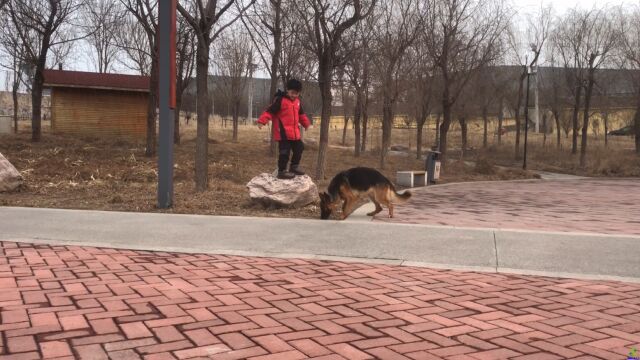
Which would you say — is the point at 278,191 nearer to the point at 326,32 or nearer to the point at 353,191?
the point at 353,191

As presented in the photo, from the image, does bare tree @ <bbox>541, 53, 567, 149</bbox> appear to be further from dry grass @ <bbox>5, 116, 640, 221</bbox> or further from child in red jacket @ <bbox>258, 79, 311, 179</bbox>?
child in red jacket @ <bbox>258, 79, 311, 179</bbox>

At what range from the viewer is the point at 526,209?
11.8 meters

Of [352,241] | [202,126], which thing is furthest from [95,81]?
[352,241]

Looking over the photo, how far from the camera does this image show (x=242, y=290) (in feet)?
15.8

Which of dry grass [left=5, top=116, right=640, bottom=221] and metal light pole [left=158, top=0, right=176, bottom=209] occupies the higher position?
metal light pole [left=158, top=0, right=176, bottom=209]

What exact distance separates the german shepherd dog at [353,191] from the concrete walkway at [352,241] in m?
0.45

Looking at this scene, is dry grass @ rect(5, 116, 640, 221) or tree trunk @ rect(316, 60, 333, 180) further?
tree trunk @ rect(316, 60, 333, 180)

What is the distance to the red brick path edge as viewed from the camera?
354 cm

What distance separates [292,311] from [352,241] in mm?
2829

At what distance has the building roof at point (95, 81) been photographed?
2765 centimetres

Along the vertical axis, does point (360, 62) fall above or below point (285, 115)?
above

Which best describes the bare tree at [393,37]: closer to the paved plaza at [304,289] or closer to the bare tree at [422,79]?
the bare tree at [422,79]

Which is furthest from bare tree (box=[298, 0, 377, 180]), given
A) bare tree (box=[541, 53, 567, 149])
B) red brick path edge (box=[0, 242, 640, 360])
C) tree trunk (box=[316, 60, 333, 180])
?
bare tree (box=[541, 53, 567, 149])

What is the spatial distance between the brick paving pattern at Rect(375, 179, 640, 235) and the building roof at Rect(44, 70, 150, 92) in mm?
17442
